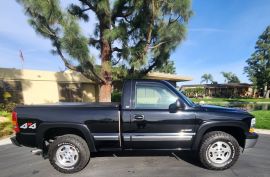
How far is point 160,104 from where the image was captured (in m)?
4.82

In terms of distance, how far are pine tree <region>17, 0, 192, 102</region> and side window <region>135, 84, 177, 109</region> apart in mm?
7120

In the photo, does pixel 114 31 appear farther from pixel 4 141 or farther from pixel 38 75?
pixel 38 75

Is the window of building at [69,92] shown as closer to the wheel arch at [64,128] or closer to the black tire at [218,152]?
the wheel arch at [64,128]

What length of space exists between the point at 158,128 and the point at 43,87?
1654 cm

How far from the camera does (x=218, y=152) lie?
4.79 m

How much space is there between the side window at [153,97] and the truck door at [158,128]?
0.02 metres

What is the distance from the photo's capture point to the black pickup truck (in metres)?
4.67

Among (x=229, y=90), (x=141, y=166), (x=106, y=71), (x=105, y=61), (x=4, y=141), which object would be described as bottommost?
(x=141, y=166)

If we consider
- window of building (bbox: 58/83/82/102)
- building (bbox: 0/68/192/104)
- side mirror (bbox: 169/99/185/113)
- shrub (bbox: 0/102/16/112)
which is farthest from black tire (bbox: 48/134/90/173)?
window of building (bbox: 58/83/82/102)

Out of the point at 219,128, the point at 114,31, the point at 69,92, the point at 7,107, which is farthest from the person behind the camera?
the point at 69,92

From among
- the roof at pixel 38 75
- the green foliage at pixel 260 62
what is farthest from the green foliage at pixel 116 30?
the green foliage at pixel 260 62

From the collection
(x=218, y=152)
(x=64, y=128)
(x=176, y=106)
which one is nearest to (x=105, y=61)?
(x=64, y=128)

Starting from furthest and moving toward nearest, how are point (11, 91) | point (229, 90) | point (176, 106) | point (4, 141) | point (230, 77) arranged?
1. point (230, 77)
2. point (229, 90)
3. point (11, 91)
4. point (4, 141)
5. point (176, 106)

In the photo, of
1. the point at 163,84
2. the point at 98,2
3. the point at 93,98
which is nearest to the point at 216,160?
the point at 163,84
